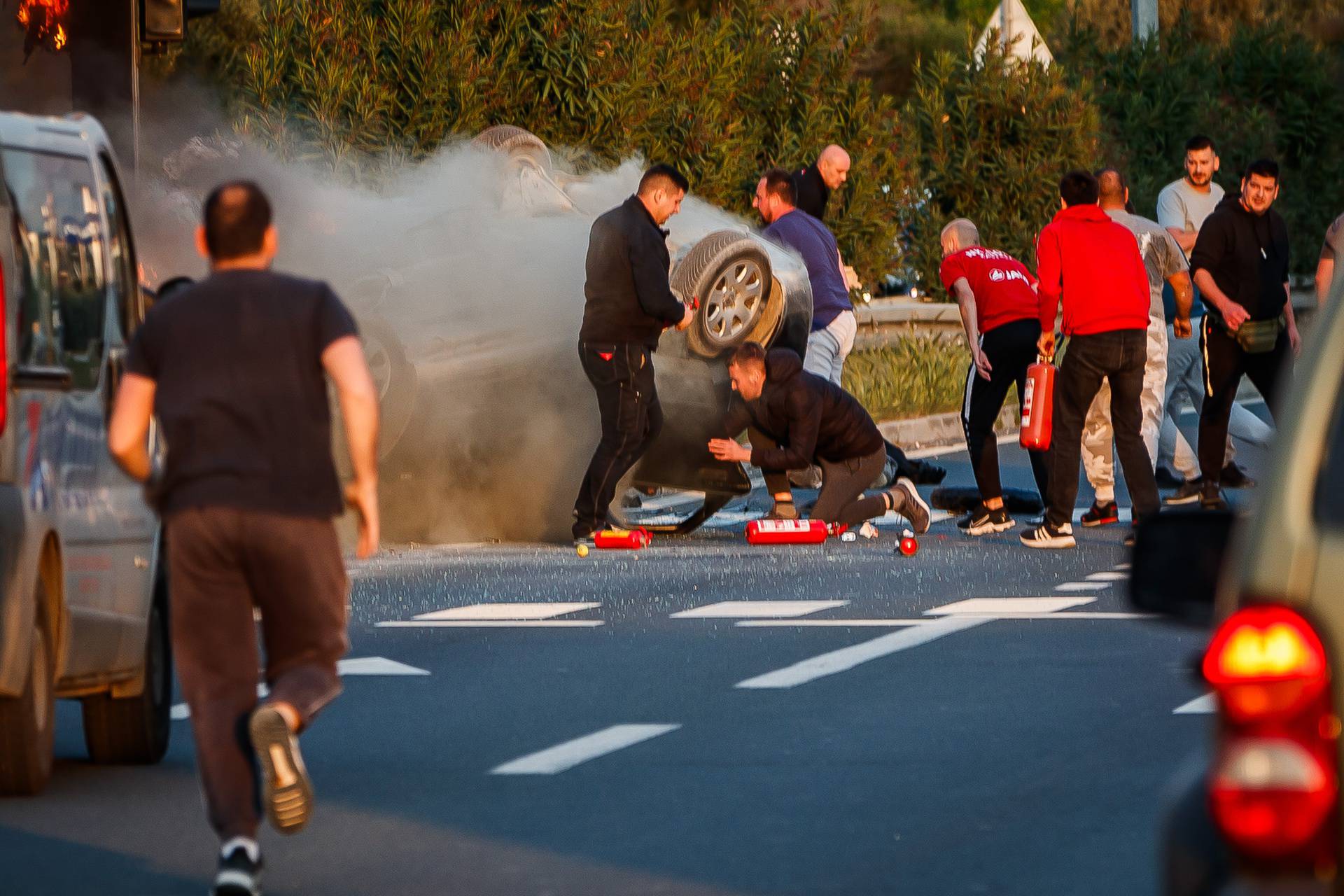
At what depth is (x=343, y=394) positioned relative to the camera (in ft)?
20.3

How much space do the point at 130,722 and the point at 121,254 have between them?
136cm

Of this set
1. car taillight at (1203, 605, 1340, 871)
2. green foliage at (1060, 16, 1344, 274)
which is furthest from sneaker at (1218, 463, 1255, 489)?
green foliage at (1060, 16, 1344, 274)

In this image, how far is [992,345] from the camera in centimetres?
1521

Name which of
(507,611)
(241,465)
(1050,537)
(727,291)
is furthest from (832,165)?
(241,465)

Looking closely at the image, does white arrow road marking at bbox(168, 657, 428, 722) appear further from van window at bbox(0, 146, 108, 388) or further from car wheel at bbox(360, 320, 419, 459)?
car wheel at bbox(360, 320, 419, 459)

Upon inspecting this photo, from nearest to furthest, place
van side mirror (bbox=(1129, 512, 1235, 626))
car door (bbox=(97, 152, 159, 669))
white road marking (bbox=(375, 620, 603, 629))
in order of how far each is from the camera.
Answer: van side mirror (bbox=(1129, 512, 1235, 626)) → car door (bbox=(97, 152, 159, 669)) → white road marking (bbox=(375, 620, 603, 629))

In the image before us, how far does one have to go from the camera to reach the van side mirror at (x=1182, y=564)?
409cm

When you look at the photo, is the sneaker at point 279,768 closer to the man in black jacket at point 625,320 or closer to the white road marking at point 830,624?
the white road marking at point 830,624

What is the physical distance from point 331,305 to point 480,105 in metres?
15.5

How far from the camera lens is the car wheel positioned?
14406 mm

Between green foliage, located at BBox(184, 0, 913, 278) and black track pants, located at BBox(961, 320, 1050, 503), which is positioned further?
green foliage, located at BBox(184, 0, 913, 278)

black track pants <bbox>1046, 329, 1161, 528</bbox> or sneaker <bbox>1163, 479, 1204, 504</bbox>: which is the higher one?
black track pants <bbox>1046, 329, 1161, 528</bbox>

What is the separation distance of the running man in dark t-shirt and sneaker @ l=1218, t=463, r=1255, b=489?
11356 millimetres

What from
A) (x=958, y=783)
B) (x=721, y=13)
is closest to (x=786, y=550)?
(x=958, y=783)
